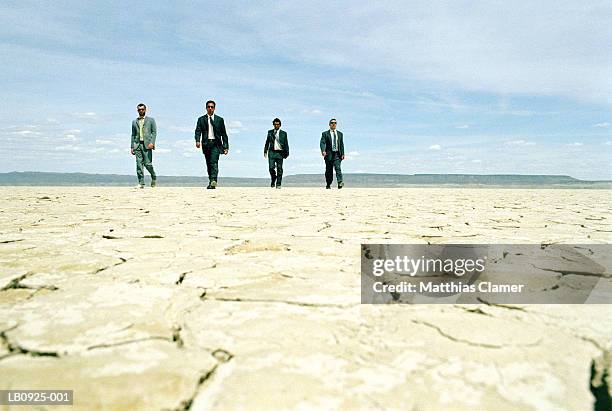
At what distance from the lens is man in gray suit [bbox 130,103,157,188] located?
7.08m

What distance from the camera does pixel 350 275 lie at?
1.43 m

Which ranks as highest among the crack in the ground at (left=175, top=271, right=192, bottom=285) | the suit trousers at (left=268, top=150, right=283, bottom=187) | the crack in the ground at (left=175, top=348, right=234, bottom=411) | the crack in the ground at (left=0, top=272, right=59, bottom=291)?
the suit trousers at (left=268, top=150, right=283, bottom=187)

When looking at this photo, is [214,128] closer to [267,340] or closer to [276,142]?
[276,142]

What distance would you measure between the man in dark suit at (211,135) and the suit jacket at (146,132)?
77 centimetres

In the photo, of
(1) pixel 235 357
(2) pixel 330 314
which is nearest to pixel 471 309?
(2) pixel 330 314

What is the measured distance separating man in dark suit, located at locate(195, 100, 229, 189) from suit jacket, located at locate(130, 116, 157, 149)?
77cm

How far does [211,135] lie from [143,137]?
3.85 feet

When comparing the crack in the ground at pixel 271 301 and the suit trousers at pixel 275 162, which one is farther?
the suit trousers at pixel 275 162

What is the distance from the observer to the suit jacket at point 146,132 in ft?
23.3

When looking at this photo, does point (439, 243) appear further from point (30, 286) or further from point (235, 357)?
point (30, 286)

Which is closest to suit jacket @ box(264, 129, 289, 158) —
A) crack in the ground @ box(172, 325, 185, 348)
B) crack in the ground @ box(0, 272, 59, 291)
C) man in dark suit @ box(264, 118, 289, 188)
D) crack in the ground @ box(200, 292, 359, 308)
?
man in dark suit @ box(264, 118, 289, 188)

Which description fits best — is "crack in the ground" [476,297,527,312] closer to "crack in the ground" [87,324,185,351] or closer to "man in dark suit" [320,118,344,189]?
"crack in the ground" [87,324,185,351]

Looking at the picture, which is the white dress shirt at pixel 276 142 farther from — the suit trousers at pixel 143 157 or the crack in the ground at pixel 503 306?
the crack in the ground at pixel 503 306

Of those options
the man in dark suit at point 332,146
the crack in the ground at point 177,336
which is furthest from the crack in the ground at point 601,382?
the man in dark suit at point 332,146
